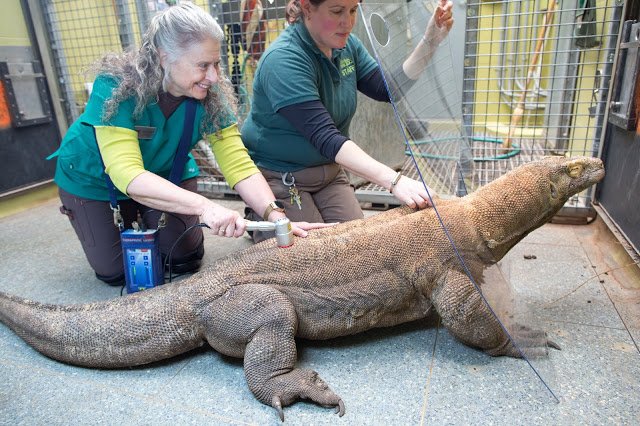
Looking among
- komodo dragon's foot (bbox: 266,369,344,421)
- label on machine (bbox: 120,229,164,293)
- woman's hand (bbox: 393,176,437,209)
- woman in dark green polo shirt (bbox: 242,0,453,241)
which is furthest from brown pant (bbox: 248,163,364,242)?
komodo dragon's foot (bbox: 266,369,344,421)

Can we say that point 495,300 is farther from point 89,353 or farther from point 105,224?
point 105,224

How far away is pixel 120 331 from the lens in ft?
6.40

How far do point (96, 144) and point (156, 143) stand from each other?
35cm

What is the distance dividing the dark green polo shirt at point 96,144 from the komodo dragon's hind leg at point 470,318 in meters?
1.50

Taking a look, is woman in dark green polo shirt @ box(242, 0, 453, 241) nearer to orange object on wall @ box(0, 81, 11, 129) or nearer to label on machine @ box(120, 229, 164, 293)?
label on machine @ box(120, 229, 164, 293)

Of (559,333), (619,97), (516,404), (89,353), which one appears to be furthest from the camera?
(619,97)

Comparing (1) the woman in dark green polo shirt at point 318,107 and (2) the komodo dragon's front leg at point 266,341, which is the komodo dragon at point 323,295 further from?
(1) the woman in dark green polo shirt at point 318,107

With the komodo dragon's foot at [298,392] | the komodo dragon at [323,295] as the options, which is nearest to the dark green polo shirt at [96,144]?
the komodo dragon at [323,295]

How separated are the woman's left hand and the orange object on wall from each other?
12.9 ft

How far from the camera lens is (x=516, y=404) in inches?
70.0

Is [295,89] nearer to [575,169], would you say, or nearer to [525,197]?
[525,197]

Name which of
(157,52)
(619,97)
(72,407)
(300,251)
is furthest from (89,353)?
(619,97)

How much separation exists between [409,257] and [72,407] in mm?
1483

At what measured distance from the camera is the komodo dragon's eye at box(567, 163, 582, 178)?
2.12 meters
